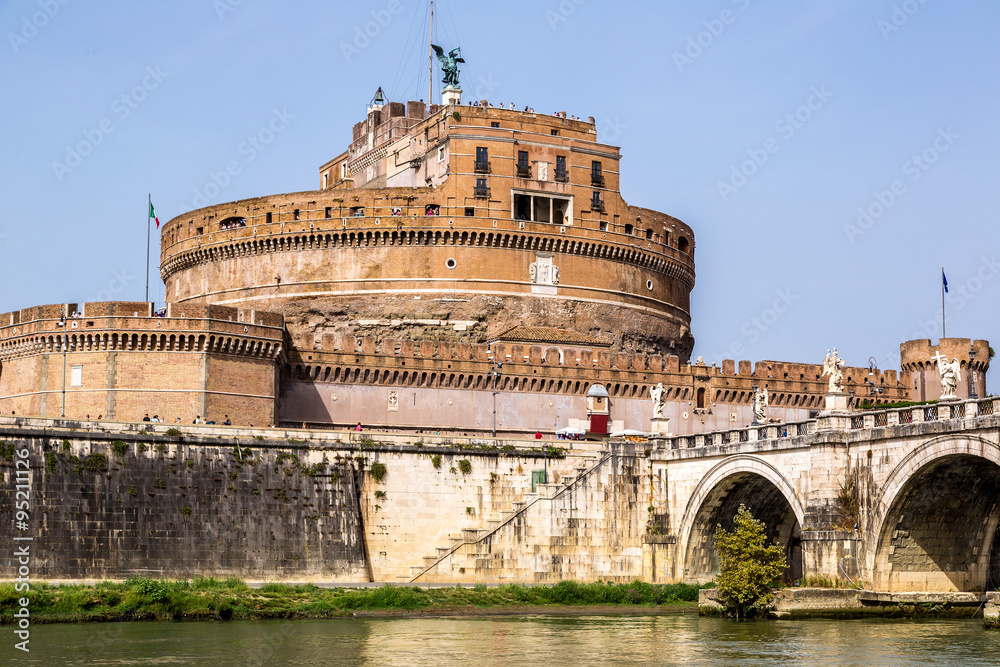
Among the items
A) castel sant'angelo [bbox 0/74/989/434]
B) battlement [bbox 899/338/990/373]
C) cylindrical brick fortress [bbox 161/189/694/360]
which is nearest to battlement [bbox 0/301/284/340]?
castel sant'angelo [bbox 0/74/989/434]

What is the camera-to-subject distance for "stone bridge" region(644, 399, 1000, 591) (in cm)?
3541

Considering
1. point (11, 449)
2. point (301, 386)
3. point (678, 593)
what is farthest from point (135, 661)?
point (301, 386)

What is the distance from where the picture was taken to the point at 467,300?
198ft

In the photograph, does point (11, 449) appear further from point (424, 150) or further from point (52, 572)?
point (424, 150)

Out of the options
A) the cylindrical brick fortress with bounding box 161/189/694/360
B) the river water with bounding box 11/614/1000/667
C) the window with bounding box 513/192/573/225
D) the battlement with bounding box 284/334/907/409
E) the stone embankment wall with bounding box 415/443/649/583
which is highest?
the window with bounding box 513/192/573/225

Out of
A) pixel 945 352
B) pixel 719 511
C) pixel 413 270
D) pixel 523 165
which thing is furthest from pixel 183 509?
pixel 945 352

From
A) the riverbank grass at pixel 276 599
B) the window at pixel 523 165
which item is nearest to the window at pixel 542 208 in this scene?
the window at pixel 523 165

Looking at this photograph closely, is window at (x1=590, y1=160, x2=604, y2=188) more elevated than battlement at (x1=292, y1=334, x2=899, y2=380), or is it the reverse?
window at (x1=590, y1=160, x2=604, y2=188)

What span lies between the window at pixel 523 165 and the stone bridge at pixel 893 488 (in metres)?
21.8

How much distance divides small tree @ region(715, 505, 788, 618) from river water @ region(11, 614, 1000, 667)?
0.88 m

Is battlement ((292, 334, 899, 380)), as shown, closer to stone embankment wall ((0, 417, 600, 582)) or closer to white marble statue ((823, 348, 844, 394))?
stone embankment wall ((0, 417, 600, 582))

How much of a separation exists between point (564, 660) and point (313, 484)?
13.8 metres

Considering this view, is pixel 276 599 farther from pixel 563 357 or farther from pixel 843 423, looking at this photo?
pixel 563 357

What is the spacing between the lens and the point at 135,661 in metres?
Answer: 29.5
